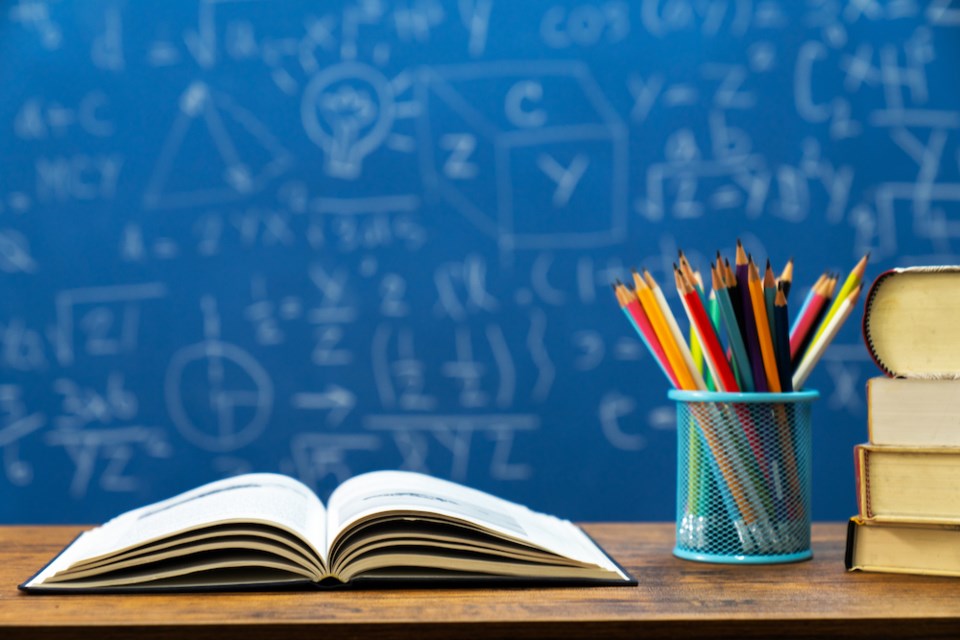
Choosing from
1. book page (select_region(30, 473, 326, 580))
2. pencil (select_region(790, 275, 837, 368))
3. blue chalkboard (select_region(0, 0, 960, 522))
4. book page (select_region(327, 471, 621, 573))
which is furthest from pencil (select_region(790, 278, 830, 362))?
blue chalkboard (select_region(0, 0, 960, 522))

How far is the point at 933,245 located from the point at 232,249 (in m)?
1.47

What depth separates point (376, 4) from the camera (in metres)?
2.15

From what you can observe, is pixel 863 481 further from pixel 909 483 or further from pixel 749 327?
pixel 749 327

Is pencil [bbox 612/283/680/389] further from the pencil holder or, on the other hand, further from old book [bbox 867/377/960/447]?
old book [bbox 867/377/960/447]

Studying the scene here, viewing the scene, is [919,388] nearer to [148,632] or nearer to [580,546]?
[580,546]

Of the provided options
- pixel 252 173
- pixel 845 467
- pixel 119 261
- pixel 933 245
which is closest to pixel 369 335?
pixel 252 173

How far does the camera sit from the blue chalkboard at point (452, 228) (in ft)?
6.97

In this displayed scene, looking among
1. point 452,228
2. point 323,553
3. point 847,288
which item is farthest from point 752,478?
point 452,228

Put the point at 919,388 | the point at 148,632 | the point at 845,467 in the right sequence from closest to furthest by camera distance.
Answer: the point at 148,632
the point at 919,388
the point at 845,467

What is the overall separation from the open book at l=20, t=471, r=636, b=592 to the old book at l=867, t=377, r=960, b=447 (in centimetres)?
22

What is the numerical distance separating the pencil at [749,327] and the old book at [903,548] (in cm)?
13

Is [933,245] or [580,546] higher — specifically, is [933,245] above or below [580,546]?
above

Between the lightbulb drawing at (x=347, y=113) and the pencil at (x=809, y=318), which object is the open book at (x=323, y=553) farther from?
the lightbulb drawing at (x=347, y=113)

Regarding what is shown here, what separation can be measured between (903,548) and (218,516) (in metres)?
0.50
